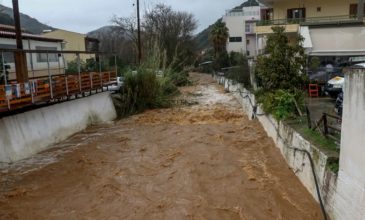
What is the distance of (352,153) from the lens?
6453mm

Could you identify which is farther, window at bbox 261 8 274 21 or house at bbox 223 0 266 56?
house at bbox 223 0 266 56

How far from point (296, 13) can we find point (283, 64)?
2163cm

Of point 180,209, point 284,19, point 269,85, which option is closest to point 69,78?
point 269,85

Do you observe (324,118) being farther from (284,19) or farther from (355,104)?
(284,19)

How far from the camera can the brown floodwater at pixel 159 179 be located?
8.44 meters

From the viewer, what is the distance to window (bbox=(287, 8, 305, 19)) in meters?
33.6

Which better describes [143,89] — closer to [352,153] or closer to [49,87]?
[49,87]

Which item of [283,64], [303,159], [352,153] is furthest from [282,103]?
[352,153]

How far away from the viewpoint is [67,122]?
15.7m

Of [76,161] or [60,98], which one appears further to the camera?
[60,98]

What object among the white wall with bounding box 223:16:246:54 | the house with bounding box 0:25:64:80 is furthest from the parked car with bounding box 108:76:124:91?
the white wall with bounding box 223:16:246:54

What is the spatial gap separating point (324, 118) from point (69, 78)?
10.7 metres

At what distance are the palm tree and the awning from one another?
32313 millimetres

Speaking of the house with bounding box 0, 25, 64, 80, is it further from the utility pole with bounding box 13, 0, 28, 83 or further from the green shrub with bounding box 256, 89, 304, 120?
the green shrub with bounding box 256, 89, 304, 120
